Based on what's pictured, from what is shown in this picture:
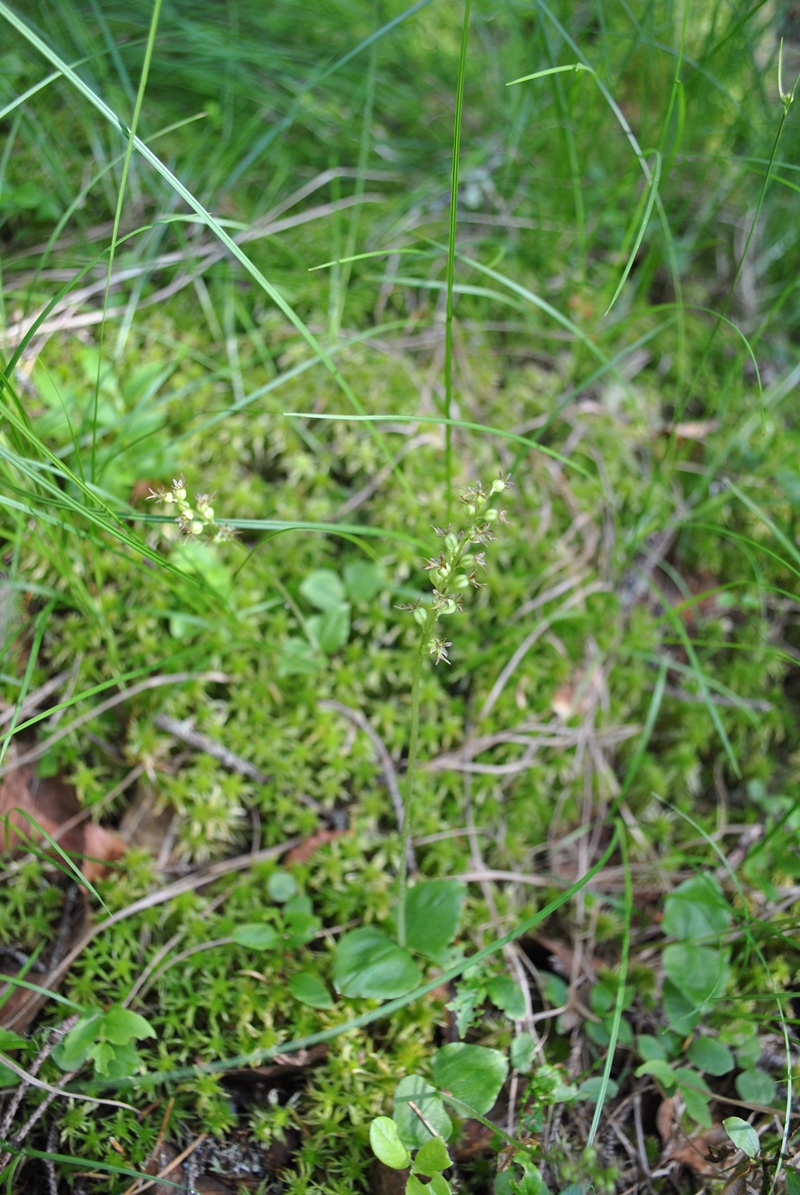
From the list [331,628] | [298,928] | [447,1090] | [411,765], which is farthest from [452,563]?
[447,1090]

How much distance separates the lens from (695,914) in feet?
5.71

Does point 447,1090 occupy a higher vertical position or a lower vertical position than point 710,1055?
higher

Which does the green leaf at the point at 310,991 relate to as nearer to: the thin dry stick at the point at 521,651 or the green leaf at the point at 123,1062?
the green leaf at the point at 123,1062

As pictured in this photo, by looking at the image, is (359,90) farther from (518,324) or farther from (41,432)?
(41,432)

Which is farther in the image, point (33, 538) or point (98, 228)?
point (98, 228)

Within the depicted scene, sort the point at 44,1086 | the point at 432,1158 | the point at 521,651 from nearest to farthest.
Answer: the point at 432,1158
the point at 44,1086
the point at 521,651

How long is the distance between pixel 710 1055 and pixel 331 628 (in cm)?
128

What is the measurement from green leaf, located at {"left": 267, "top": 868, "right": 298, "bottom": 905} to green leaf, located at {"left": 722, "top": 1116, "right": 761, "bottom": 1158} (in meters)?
0.96

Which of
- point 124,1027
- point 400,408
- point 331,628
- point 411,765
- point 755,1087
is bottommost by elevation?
point 755,1087

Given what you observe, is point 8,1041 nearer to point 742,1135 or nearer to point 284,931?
point 284,931

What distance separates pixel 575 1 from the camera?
3.02 m

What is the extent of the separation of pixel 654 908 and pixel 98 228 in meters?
2.64

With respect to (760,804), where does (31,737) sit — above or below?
above

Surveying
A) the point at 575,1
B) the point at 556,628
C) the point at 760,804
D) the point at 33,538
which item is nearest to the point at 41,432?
the point at 33,538
